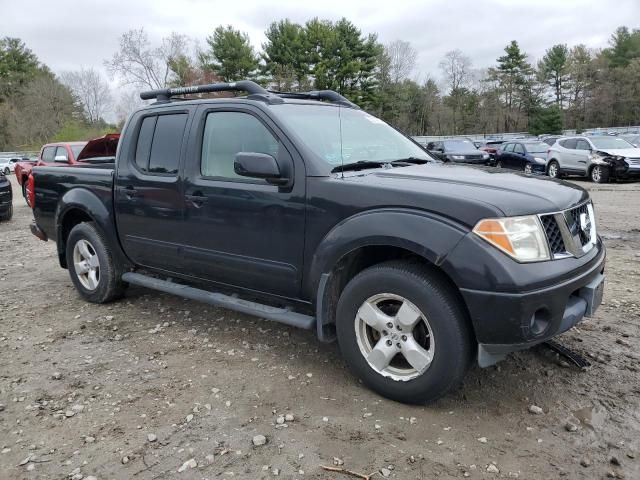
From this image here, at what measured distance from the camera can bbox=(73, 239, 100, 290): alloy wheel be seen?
5.06 metres

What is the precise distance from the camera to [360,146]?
12.5 feet

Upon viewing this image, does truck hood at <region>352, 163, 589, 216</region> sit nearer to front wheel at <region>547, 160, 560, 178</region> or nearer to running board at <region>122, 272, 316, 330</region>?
running board at <region>122, 272, 316, 330</region>

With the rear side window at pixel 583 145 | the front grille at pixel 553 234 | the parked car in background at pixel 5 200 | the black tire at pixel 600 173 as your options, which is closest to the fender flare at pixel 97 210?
the front grille at pixel 553 234

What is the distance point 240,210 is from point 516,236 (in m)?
1.84

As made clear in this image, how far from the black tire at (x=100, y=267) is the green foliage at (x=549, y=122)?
5812 cm

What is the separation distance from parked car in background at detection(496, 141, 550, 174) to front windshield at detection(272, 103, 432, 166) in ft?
55.7

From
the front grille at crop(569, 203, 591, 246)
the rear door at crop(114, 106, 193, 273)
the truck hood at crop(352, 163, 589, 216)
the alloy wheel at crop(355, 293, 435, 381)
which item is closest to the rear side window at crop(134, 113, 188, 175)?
the rear door at crop(114, 106, 193, 273)

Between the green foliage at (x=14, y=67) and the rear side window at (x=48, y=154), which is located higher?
the green foliage at (x=14, y=67)

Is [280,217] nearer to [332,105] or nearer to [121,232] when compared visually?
[332,105]

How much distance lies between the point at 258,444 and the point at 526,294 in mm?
1580

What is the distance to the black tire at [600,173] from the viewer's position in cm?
1643

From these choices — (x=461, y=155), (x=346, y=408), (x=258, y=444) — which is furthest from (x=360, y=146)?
(x=461, y=155)

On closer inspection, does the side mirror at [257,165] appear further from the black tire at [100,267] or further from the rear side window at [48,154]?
the rear side window at [48,154]

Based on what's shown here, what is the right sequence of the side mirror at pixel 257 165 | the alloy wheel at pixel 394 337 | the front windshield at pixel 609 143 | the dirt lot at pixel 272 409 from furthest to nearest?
the front windshield at pixel 609 143 → the side mirror at pixel 257 165 → the alloy wheel at pixel 394 337 → the dirt lot at pixel 272 409
